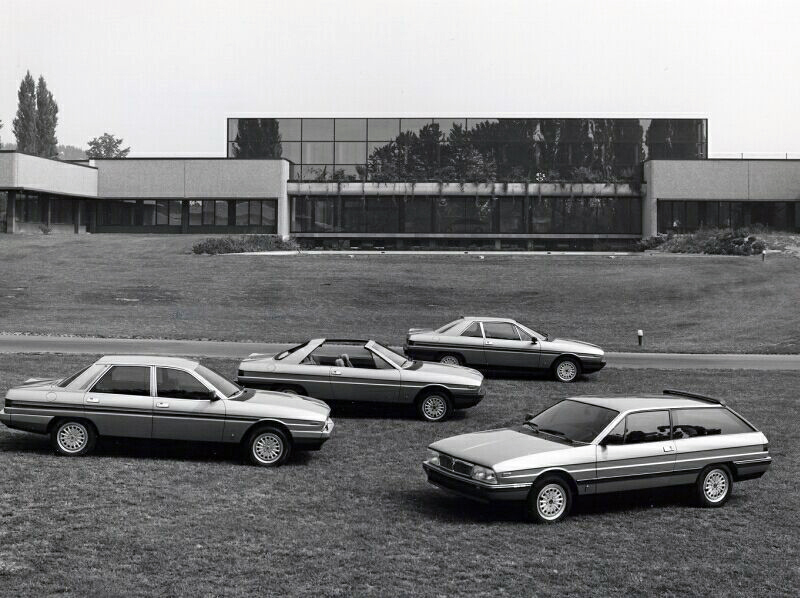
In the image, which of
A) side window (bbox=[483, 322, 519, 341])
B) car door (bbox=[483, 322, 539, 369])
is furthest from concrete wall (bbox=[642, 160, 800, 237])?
car door (bbox=[483, 322, 539, 369])

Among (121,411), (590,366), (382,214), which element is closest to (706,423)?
(121,411)

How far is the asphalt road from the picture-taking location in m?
22.2

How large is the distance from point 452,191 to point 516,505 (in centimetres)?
4574

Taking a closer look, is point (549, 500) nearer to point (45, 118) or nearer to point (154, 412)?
point (154, 412)

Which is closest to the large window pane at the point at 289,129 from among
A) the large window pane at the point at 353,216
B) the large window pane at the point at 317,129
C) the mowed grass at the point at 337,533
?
the large window pane at the point at 317,129

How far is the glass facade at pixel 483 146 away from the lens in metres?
57.1

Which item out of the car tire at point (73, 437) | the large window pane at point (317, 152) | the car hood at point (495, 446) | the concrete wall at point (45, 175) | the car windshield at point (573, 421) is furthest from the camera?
the large window pane at point (317, 152)

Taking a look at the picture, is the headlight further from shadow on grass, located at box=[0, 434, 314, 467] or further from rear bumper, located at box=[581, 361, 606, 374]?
rear bumper, located at box=[581, 361, 606, 374]

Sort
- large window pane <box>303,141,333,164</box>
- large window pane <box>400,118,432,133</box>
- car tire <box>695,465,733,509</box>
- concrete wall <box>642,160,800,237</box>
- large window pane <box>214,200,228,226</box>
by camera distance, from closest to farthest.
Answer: car tire <box>695,465,733,509</box> < concrete wall <box>642,160,800,237</box> < large window pane <box>214,200,228,226</box> < large window pane <box>400,118,432,133</box> < large window pane <box>303,141,333,164</box>

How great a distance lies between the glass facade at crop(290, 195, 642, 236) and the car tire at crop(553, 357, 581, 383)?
35583 millimetres

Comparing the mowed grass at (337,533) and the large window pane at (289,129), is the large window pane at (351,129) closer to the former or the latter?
the large window pane at (289,129)

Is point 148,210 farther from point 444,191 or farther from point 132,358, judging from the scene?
point 132,358

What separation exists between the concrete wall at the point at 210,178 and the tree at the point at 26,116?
136ft

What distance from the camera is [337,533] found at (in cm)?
911
